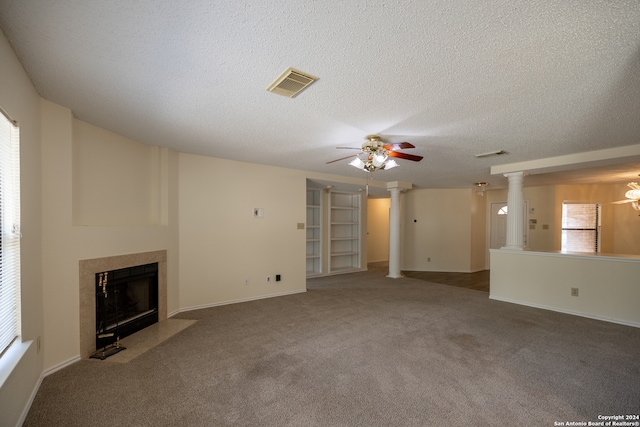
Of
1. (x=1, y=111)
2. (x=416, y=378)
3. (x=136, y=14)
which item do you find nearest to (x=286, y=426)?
(x=416, y=378)

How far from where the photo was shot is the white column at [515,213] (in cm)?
495

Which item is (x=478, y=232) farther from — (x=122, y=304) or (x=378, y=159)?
(x=122, y=304)

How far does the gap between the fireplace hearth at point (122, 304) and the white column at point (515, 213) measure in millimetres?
5941

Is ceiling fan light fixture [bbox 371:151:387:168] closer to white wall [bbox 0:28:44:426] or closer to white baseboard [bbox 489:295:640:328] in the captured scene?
white wall [bbox 0:28:44:426]

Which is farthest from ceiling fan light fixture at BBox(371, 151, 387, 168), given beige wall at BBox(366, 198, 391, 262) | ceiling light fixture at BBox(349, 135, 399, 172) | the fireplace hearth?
beige wall at BBox(366, 198, 391, 262)

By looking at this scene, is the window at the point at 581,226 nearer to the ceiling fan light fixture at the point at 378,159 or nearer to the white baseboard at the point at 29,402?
the ceiling fan light fixture at the point at 378,159

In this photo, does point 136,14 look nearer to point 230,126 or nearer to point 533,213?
point 230,126

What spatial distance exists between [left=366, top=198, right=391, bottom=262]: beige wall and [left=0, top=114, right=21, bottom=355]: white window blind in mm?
8529

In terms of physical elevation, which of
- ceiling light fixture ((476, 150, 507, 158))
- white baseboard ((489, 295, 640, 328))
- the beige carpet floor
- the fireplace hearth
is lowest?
white baseboard ((489, 295, 640, 328))

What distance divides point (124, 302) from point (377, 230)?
785 cm

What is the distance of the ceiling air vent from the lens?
195 cm

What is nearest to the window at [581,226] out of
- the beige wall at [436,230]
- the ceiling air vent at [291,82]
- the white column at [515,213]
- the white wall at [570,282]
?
the beige wall at [436,230]

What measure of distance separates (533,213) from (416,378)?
24.0ft

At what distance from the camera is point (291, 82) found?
2.06 metres
